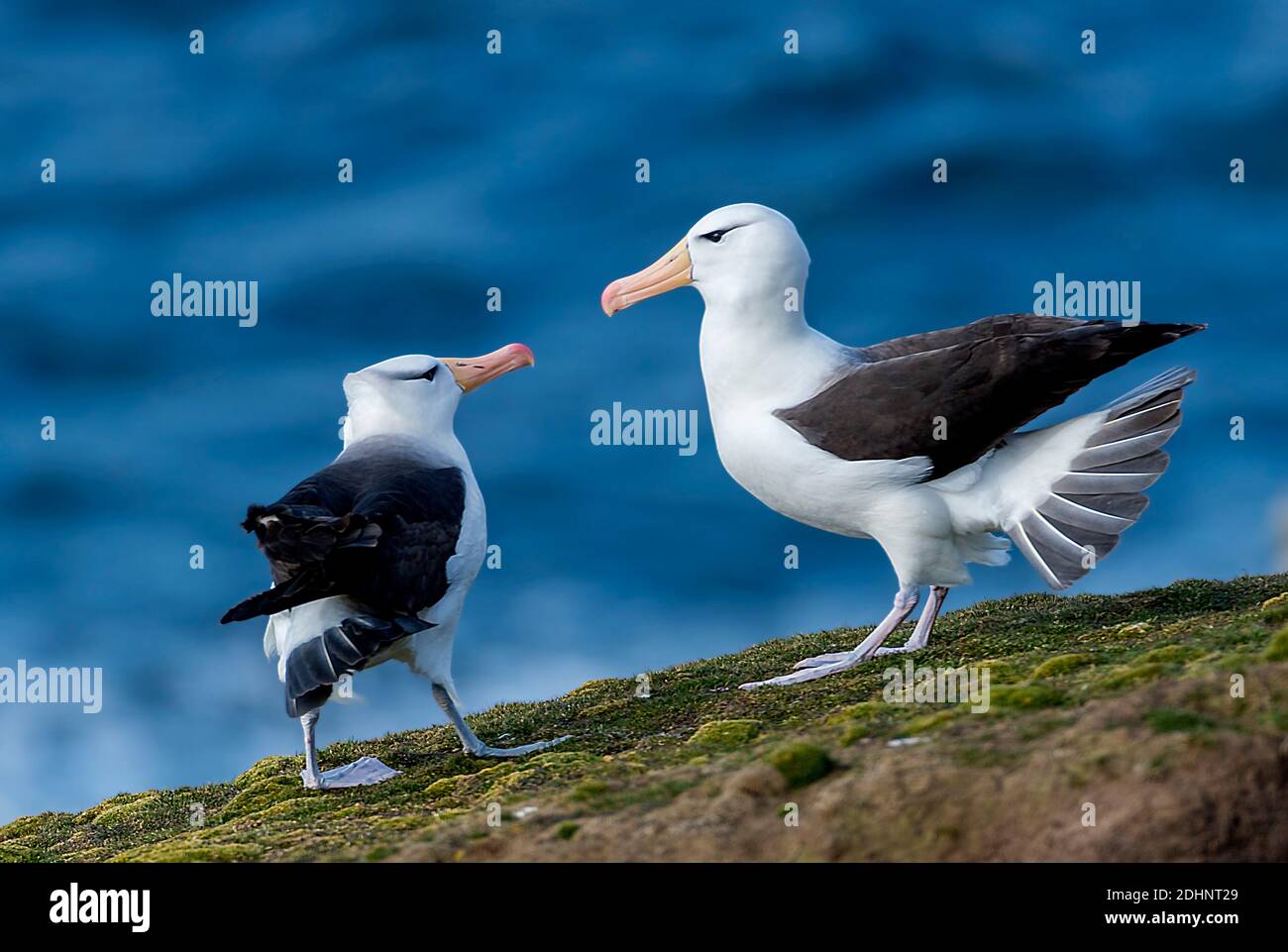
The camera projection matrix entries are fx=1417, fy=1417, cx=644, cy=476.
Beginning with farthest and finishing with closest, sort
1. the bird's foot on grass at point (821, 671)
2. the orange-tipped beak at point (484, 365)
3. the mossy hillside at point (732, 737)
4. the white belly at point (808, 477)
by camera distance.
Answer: the orange-tipped beak at point (484, 365) → the bird's foot on grass at point (821, 671) → the white belly at point (808, 477) → the mossy hillside at point (732, 737)

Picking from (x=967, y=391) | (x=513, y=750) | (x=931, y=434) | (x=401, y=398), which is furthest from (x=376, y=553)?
(x=967, y=391)

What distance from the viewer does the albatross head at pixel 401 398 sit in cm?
1195

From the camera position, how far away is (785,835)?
6004mm

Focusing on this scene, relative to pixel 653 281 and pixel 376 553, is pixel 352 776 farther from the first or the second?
pixel 653 281

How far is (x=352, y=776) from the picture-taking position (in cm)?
1055

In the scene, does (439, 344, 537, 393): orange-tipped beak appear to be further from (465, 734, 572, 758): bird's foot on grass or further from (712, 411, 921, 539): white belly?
(465, 734, 572, 758): bird's foot on grass

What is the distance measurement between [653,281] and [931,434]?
9.86ft

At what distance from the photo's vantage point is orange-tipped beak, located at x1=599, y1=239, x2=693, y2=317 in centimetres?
1198

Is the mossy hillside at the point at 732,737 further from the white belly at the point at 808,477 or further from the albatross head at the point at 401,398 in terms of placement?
the albatross head at the point at 401,398

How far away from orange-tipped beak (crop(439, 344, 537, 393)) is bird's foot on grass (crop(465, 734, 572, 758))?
3.62 metres

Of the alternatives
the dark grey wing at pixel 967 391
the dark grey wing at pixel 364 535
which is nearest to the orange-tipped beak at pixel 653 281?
the dark grey wing at pixel 967 391

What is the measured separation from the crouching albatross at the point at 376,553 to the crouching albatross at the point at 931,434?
95.1 inches

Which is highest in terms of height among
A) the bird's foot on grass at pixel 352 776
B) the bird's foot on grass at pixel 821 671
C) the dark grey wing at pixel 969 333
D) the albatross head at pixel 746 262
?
the albatross head at pixel 746 262

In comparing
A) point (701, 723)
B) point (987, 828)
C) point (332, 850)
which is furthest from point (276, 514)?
point (987, 828)
